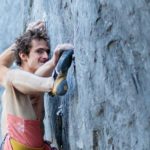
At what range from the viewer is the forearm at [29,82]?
13.9ft

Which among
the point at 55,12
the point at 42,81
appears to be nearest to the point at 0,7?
the point at 55,12

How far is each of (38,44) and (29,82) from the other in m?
0.89

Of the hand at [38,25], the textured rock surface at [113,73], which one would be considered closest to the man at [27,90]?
the hand at [38,25]

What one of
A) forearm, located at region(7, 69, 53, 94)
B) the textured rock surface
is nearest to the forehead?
forearm, located at region(7, 69, 53, 94)

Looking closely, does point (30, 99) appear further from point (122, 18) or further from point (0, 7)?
point (0, 7)

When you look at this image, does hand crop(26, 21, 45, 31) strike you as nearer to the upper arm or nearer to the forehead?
the forehead

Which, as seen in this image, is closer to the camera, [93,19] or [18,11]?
[93,19]

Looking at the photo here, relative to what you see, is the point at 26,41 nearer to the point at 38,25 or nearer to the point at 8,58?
the point at 8,58

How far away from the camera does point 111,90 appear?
3289 millimetres

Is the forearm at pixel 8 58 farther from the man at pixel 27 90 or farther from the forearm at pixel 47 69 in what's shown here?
the forearm at pixel 47 69

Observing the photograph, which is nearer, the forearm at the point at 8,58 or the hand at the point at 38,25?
the forearm at the point at 8,58

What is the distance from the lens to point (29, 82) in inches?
171

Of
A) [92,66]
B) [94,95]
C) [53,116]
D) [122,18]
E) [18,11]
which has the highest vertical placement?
[18,11]

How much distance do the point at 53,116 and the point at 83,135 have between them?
1.65 m
